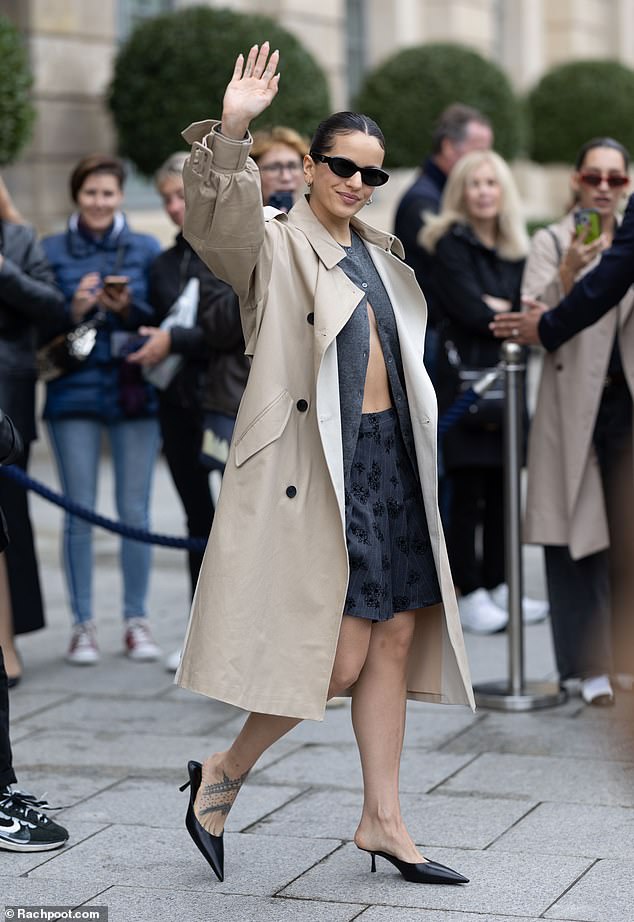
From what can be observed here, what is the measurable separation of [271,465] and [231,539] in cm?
21

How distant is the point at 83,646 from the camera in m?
6.50

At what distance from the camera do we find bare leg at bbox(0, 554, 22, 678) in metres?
6.08

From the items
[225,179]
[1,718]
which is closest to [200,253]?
[225,179]

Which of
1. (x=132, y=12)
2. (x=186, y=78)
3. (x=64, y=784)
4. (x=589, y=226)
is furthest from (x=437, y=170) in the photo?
(x=132, y=12)

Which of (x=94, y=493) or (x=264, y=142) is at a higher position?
(x=264, y=142)

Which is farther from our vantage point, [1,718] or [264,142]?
[264,142]

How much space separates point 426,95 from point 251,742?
15395 mm

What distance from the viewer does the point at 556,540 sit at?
5598 millimetres

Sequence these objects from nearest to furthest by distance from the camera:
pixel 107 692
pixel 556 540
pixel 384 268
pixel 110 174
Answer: pixel 384 268 < pixel 556 540 < pixel 107 692 < pixel 110 174

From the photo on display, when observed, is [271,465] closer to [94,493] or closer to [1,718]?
[1,718]

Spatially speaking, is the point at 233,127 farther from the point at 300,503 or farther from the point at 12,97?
the point at 12,97

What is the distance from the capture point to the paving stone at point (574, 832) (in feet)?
13.3

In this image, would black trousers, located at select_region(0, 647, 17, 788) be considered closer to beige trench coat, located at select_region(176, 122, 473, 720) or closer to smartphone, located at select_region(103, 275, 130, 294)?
beige trench coat, located at select_region(176, 122, 473, 720)

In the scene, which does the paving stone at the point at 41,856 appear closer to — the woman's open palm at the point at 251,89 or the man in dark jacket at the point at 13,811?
the man in dark jacket at the point at 13,811
